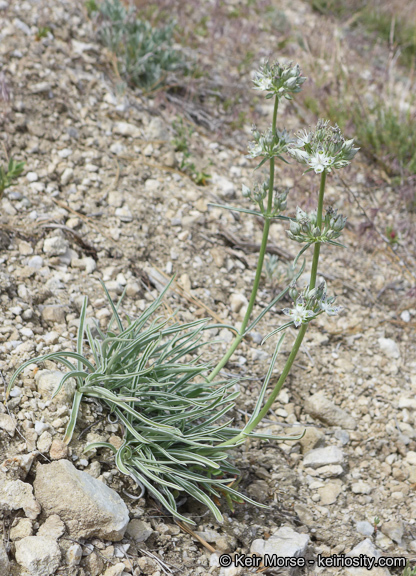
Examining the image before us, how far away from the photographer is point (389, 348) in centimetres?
381

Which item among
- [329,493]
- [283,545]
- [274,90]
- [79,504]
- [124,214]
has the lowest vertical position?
[329,493]

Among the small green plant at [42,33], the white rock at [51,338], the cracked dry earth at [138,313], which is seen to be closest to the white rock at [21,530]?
the cracked dry earth at [138,313]

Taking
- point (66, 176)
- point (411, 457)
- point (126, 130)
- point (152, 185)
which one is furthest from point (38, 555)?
point (126, 130)

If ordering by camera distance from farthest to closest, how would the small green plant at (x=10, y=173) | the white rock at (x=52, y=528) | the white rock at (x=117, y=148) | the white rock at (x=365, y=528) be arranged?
the white rock at (x=117, y=148) < the small green plant at (x=10, y=173) < the white rock at (x=365, y=528) < the white rock at (x=52, y=528)

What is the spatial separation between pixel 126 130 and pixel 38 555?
3352 mm

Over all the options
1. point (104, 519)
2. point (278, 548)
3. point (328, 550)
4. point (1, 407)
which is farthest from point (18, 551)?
point (328, 550)

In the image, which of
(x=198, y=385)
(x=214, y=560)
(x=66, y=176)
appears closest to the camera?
(x=214, y=560)

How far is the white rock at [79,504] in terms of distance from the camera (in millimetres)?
2160

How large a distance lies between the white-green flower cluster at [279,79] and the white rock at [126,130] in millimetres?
2355

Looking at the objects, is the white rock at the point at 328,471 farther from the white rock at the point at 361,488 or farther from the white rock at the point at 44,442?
the white rock at the point at 44,442

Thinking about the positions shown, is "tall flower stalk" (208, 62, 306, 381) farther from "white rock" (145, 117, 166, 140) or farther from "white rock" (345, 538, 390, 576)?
"white rock" (145, 117, 166, 140)

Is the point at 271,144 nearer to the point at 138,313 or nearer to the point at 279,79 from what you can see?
the point at 279,79

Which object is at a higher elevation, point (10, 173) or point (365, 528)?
point (10, 173)

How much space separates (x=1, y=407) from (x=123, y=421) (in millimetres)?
542
